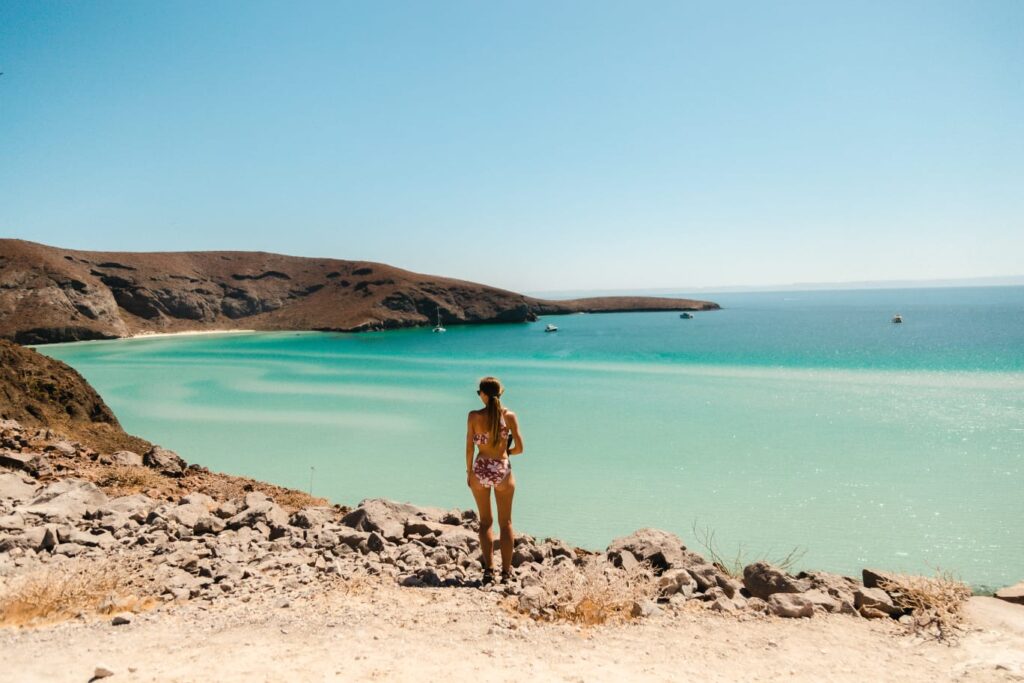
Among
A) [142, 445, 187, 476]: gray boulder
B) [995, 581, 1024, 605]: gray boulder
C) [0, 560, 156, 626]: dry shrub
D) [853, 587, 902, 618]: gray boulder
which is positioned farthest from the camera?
[142, 445, 187, 476]: gray boulder

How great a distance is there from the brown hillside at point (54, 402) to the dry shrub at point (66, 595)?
8035 mm

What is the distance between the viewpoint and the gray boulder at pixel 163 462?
10.6m

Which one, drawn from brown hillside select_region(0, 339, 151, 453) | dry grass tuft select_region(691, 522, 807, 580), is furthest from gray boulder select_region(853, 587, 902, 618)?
brown hillside select_region(0, 339, 151, 453)

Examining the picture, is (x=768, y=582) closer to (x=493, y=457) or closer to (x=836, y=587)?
(x=836, y=587)

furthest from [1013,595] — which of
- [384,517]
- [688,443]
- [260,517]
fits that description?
[688,443]

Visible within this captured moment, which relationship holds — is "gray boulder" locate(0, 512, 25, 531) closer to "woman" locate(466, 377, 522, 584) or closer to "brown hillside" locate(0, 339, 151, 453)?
"woman" locate(466, 377, 522, 584)

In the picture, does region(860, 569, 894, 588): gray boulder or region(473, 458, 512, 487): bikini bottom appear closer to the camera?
region(473, 458, 512, 487): bikini bottom

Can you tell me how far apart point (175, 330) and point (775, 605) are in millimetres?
95264

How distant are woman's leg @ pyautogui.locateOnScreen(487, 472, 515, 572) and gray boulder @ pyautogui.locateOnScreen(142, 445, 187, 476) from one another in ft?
25.1

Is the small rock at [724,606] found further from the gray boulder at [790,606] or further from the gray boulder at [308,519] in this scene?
the gray boulder at [308,519]

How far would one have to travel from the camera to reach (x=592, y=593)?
5117 millimetres

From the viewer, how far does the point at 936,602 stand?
516 centimetres

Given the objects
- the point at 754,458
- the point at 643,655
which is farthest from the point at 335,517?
the point at 754,458

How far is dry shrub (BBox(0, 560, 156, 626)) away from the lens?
470 centimetres
